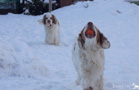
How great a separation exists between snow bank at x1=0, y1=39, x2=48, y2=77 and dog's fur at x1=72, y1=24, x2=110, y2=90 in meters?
1.21

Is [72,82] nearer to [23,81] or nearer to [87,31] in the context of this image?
[23,81]

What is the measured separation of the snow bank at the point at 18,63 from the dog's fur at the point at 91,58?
121cm

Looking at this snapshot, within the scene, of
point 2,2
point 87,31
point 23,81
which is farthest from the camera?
point 2,2

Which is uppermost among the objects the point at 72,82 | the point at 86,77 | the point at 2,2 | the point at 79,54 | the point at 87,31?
the point at 87,31

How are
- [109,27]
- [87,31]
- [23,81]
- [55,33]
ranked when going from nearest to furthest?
[87,31]
[23,81]
[55,33]
[109,27]

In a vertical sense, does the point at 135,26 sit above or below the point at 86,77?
below

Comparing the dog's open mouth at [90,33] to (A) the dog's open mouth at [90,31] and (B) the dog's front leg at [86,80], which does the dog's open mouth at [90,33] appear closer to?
(A) the dog's open mouth at [90,31]

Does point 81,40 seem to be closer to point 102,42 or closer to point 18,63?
point 102,42

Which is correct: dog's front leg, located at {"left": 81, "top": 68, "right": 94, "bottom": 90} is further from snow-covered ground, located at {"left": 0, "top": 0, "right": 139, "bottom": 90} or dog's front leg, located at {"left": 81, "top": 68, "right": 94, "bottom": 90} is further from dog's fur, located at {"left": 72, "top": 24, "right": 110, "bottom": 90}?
snow-covered ground, located at {"left": 0, "top": 0, "right": 139, "bottom": 90}

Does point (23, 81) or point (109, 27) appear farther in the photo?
point (109, 27)

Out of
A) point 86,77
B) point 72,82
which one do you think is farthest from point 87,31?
point 72,82

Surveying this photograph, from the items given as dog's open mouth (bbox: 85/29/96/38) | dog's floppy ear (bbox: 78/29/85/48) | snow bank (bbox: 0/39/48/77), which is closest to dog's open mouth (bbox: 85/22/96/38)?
dog's open mouth (bbox: 85/29/96/38)

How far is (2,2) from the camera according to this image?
19.6m

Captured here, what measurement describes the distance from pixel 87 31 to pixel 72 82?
4.59 feet
